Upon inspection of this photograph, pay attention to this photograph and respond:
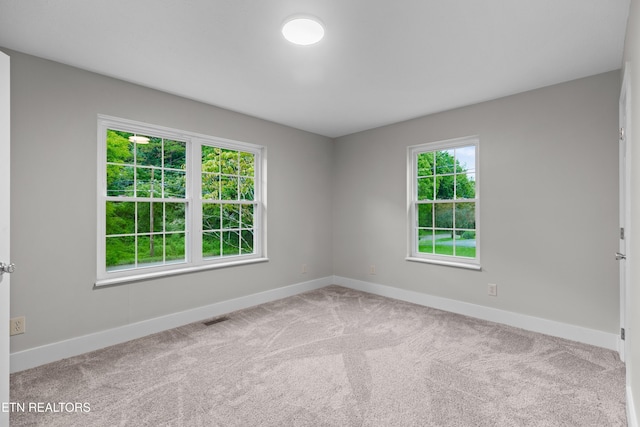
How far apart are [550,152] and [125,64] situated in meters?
3.91

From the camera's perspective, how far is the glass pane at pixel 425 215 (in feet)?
13.3

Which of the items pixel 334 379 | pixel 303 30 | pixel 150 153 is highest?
pixel 303 30

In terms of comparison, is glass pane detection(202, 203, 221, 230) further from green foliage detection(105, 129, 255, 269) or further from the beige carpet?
the beige carpet

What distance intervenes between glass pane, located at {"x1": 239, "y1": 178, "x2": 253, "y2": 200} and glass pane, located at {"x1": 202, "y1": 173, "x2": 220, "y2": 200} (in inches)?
13.7

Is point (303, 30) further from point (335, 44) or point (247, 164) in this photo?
point (247, 164)

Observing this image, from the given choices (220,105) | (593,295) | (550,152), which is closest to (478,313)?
(593,295)

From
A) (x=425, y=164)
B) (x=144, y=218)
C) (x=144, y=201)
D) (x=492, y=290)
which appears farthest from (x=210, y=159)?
(x=492, y=290)

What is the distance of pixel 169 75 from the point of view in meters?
2.80

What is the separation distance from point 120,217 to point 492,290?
12.8 ft

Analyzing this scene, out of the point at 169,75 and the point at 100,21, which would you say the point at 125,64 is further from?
the point at 100,21

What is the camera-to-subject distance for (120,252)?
120 inches

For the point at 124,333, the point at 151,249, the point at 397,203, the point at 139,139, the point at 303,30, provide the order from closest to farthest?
the point at 303,30 < the point at 124,333 < the point at 139,139 < the point at 151,249 < the point at 397,203

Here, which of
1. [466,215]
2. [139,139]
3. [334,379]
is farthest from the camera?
[466,215]

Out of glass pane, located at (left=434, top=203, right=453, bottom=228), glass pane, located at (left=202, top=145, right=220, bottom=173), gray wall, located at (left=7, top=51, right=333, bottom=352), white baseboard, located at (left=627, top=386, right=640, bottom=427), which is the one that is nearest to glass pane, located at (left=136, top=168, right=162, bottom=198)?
gray wall, located at (left=7, top=51, right=333, bottom=352)
